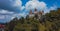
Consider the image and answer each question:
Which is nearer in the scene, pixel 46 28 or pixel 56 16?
pixel 46 28

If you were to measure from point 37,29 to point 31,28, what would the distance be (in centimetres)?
88

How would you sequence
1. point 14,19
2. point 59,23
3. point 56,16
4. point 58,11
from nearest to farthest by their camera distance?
point 59,23, point 56,16, point 58,11, point 14,19

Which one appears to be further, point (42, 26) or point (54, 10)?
point (54, 10)

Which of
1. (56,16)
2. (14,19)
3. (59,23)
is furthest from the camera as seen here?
(14,19)

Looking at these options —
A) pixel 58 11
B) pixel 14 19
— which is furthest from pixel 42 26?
pixel 14 19

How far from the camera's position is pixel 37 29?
3078cm

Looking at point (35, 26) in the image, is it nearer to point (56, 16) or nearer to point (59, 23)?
point (59, 23)

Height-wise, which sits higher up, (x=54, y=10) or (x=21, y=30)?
(x=54, y=10)

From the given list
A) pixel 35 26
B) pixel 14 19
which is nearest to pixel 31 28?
pixel 35 26

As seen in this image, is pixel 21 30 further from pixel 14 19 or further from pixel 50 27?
pixel 14 19

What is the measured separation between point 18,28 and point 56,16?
29.3 ft

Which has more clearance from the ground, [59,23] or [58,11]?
[58,11]

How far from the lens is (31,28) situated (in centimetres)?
3105

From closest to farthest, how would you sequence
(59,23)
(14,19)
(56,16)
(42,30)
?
(42,30)
(59,23)
(56,16)
(14,19)
